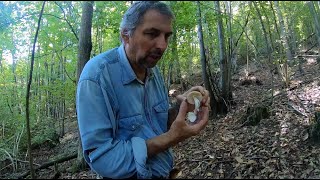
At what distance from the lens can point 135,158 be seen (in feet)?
4.58

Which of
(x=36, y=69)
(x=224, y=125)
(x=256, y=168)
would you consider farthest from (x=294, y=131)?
(x=36, y=69)

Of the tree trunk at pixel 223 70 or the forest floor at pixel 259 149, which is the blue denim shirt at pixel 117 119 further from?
the tree trunk at pixel 223 70

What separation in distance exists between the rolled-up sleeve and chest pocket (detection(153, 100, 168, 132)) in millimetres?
388

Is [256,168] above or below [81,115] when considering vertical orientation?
below

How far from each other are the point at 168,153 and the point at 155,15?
772mm

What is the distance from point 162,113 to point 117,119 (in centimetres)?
39

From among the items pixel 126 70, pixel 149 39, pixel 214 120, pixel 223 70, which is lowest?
pixel 214 120

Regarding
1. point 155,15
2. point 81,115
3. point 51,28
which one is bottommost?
point 81,115

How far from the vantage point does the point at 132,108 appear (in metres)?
1.58

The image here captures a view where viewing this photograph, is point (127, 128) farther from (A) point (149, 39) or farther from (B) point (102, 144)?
(A) point (149, 39)

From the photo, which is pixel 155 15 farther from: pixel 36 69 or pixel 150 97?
pixel 36 69

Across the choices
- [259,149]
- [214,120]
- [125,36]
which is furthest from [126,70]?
[214,120]

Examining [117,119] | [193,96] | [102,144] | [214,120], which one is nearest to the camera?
[102,144]

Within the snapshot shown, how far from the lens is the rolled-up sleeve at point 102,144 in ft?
4.52
